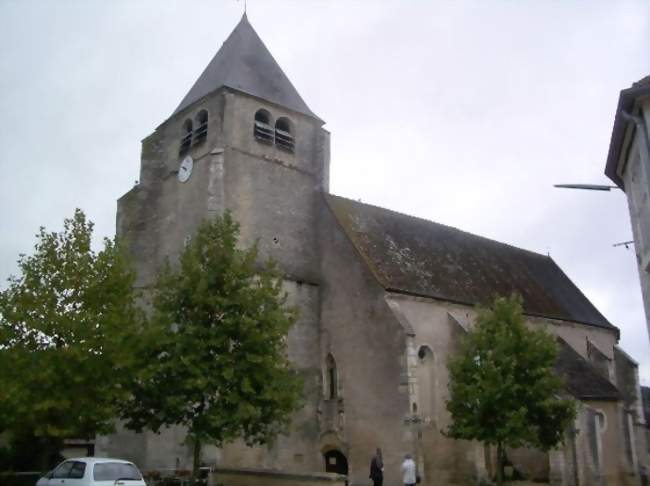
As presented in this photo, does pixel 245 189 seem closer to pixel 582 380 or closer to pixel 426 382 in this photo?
pixel 426 382

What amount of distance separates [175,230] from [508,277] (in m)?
15.2

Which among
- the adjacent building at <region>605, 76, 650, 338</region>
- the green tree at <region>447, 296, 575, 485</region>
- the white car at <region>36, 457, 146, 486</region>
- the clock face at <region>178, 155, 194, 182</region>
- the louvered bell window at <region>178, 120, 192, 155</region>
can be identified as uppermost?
the louvered bell window at <region>178, 120, 192, 155</region>

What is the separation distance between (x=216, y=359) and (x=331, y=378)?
8550 millimetres

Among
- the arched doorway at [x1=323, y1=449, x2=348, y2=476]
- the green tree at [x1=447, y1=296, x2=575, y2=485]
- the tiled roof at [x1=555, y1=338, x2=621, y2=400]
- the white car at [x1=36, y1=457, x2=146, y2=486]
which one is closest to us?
the white car at [x1=36, y1=457, x2=146, y2=486]

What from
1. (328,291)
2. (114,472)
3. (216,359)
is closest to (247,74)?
(328,291)

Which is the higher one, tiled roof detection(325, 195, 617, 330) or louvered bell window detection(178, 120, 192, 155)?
louvered bell window detection(178, 120, 192, 155)

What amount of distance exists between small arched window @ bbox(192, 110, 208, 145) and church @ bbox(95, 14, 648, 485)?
54 mm

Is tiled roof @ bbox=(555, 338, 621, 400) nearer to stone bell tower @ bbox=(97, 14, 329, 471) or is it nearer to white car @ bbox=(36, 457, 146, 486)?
stone bell tower @ bbox=(97, 14, 329, 471)

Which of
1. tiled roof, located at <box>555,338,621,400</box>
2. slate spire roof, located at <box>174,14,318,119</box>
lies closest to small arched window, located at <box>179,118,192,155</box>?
slate spire roof, located at <box>174,14,318,119</box>

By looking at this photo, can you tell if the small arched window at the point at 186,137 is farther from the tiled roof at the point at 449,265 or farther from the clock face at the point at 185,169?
the tiled roof at the point at 449,265

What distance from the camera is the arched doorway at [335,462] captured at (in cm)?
2261

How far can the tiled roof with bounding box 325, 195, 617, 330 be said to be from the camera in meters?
24.6

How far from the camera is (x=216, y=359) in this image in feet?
52.0

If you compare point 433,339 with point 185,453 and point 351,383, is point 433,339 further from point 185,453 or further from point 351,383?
point 185,453
